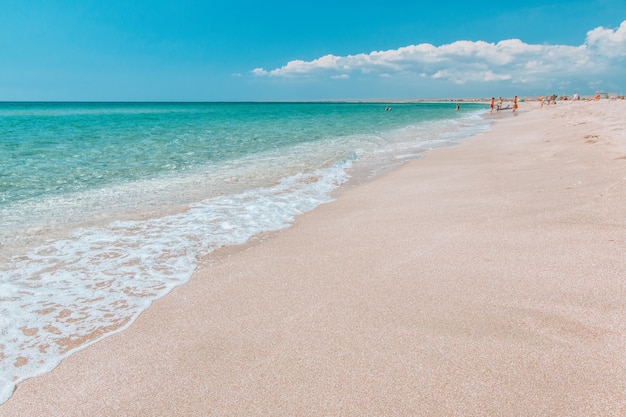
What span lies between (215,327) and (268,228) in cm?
279

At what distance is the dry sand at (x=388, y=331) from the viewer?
2.32 metres

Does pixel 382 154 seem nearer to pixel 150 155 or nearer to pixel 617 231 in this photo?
pixel 150 155

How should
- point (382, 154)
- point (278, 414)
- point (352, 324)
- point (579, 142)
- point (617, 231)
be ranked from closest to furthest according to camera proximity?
point (278, 414), point (352, 324), point (617, 231), point (579, 142), point (382, 154)

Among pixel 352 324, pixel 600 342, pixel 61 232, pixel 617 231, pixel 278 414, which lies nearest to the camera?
pixel 278 414

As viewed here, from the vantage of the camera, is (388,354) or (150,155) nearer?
(388,354)

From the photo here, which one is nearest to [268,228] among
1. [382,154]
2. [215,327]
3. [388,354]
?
[215,327]

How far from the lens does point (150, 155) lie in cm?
1488

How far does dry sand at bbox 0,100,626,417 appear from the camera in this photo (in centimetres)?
232

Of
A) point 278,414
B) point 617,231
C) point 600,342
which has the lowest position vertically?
point 278,414

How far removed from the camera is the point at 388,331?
9.73 ft

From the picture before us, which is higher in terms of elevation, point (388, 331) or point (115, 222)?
point (115, 222)

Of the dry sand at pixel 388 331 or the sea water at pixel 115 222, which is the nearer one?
the dry sand at pixel 388 331

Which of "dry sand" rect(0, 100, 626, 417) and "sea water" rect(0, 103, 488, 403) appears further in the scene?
"sea water" rect(0, 103, 488, 403)

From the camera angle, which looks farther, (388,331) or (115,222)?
(115,222)
